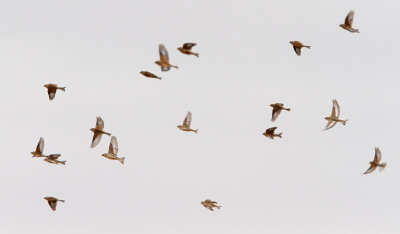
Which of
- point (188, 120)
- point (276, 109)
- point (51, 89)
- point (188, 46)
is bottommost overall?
point (188, 46)

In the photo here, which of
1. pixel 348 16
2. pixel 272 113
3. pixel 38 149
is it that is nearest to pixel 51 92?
pixel 38 149

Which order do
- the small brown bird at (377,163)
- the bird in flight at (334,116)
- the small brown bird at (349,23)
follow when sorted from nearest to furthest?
the small brown bird at (349,23) < the small brown bird at (377,163) < the bird in flight at (334,116)

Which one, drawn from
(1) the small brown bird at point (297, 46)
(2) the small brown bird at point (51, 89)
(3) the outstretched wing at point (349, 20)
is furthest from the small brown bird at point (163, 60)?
(2) the small brown bird at point (51, 89)

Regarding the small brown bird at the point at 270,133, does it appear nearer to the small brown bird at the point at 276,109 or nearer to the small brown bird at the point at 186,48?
the small brown bird at the point at 276,109

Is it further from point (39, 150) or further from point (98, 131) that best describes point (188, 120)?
point (39, 150)

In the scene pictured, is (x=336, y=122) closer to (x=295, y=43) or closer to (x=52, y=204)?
(x=295, y=43)

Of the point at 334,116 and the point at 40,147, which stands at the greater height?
the point at 334,116

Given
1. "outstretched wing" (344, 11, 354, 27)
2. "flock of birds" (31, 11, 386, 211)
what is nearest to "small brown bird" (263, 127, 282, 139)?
"flock of birds" (31, 11, 386, 211)

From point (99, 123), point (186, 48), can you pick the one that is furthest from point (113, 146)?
point (186, 48)

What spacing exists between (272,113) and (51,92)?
18.7 metres

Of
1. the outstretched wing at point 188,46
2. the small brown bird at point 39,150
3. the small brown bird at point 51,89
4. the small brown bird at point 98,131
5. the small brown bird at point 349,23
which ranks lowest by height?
the small brown bird at point 39,150

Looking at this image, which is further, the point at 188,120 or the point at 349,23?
the point at 188,120

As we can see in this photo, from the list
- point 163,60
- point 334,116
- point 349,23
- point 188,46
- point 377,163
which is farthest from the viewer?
point 334,116

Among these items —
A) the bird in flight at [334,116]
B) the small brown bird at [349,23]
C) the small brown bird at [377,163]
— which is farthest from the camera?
the bird in flight at [334,116]
